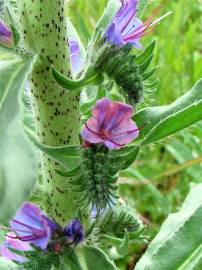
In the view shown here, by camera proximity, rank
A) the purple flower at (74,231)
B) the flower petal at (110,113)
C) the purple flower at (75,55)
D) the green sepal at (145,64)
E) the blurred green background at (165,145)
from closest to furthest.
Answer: the flower petal at (110,113) < the green sepal at (145,64) < the purple flower at (74,231) < the purple flower at (75,55) < the blurred green background at (165,145)

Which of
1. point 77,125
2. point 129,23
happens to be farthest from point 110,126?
point 129,23

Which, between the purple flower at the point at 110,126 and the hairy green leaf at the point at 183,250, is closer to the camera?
the purple flower at the point at 110,126

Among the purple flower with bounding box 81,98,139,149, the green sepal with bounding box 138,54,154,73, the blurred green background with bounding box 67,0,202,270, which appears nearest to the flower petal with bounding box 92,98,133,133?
the purple flower with bounding box 81,98,139,149

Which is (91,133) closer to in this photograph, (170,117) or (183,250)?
(170,117)

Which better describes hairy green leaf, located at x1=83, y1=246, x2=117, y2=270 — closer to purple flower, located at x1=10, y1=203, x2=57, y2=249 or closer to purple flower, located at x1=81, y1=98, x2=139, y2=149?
purple flower, located at x1=10, y1=203, x2=57, y2=249

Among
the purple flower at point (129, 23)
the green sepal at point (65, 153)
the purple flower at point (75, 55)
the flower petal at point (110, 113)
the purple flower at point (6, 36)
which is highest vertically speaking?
the purple flower at point (129, 23)

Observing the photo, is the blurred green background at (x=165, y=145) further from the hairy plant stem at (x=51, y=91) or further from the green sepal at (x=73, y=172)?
the green sepal at (x=73, y=172)

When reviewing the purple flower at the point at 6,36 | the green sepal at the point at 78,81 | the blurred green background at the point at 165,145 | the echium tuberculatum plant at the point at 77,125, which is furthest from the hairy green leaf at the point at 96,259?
the blurred green background at the point at 165,145

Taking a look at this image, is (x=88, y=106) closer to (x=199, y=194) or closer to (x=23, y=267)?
(x=23, y=267)
